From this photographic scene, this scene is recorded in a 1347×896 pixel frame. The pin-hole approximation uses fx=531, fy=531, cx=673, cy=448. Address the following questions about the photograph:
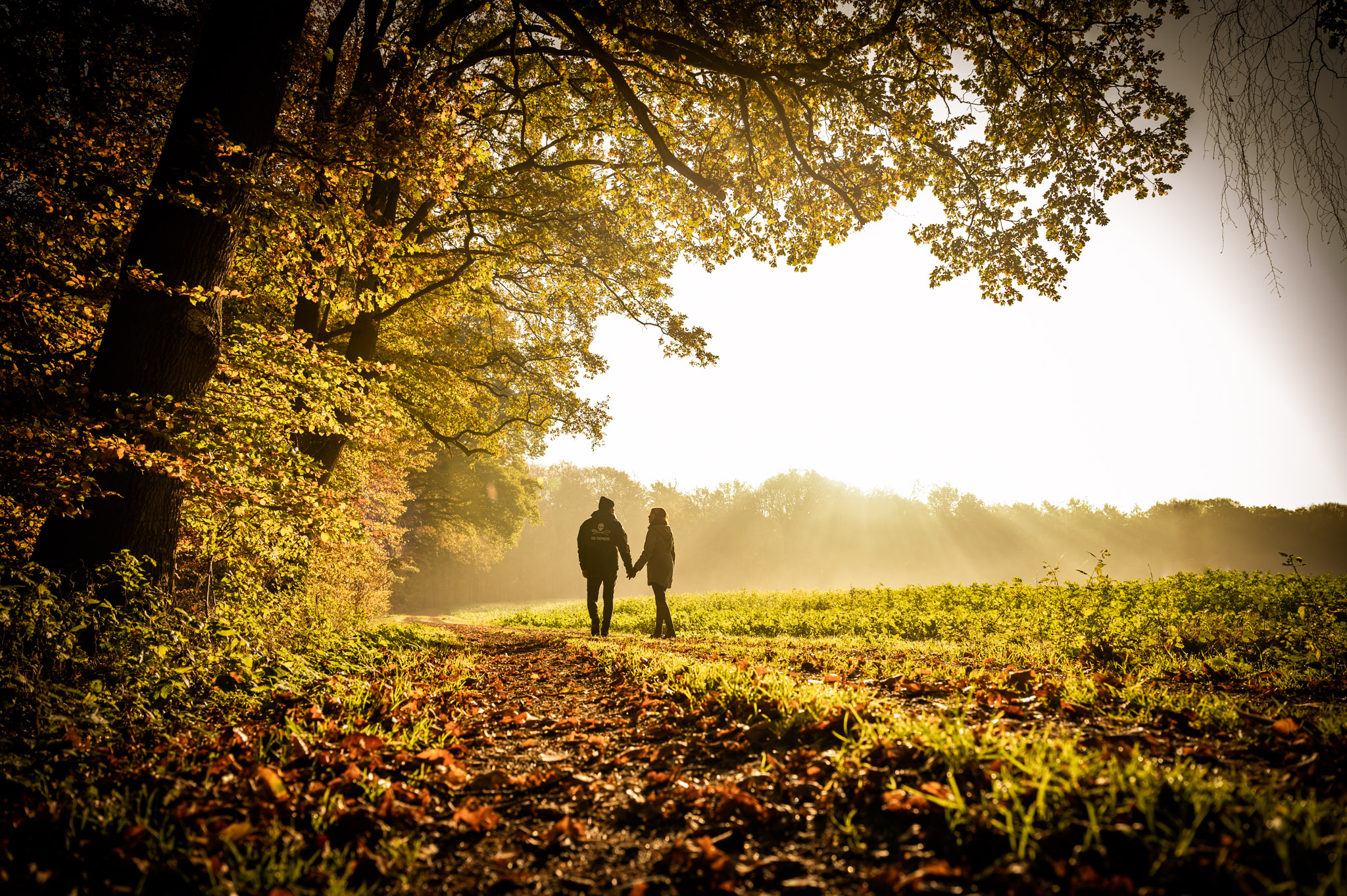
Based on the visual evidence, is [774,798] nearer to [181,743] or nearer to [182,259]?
[181,743]

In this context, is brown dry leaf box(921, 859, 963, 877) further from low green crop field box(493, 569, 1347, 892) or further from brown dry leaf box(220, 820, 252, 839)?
brown dry leaf box(220, 820, 252, 839)

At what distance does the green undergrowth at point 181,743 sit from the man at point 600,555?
4875 millimetres

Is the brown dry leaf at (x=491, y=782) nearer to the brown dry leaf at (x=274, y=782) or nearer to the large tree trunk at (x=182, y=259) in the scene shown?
the brown dry leaf at (x=274, y=782)

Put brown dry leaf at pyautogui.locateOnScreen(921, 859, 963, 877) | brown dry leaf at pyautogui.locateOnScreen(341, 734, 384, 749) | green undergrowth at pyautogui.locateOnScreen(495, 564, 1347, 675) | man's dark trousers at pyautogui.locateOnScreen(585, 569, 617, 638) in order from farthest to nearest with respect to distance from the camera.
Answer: man's dark trousers at pyautogui.locateOnScreen(585, 569, 617, 638), green undergrowth at pyautogui.locateOnScreen(495, 564, 1347, 675), brown dry leaf at pyautogui.locateOnScreen(341, 734, 384, 749), brown dry leaf at pyautogui.locateOnScreen(921, 859, 963, 877)

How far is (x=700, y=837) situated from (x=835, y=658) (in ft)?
13.8

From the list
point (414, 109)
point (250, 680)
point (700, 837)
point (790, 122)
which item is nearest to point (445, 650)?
point (250, 680)

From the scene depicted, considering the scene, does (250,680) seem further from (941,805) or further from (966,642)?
(966,642)

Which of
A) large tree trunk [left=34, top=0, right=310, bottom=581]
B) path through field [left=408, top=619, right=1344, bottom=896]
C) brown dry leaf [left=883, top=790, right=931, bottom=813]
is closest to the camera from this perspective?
path through field [left=408, top=619, right=1344, bottom=896]

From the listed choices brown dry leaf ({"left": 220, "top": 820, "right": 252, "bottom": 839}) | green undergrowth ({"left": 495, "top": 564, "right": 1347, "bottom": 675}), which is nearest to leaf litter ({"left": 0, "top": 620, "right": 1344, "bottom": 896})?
brown dry leaf ({"left": 220, "top": 820, "right": 252, "bottom": 839})

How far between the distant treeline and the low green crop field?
151 feet

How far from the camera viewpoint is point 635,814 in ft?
8.16

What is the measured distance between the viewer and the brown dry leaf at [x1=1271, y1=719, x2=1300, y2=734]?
260cm

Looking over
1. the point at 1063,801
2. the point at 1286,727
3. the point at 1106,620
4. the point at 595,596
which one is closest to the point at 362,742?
the point at 1063,801

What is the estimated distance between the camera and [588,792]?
107 inches
